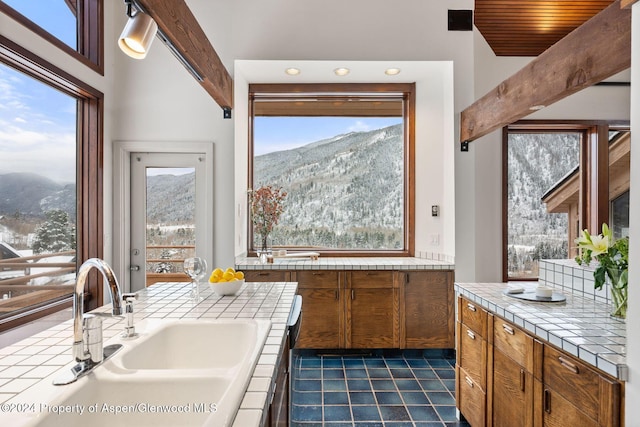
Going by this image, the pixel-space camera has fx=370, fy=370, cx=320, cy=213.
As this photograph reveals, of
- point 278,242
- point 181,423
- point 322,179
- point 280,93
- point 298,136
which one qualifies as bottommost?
point 181,423

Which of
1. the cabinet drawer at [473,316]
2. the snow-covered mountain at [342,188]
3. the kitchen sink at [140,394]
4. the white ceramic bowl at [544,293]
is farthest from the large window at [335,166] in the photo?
the kitchen sink at [140,394]

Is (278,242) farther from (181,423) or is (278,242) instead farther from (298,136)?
(181,423)

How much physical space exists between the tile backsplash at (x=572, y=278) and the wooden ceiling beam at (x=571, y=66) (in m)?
0.98

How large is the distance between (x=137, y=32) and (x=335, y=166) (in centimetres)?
273

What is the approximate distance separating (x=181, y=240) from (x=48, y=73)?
168 cm

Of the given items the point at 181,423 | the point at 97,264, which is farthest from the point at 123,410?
the point at 97,264

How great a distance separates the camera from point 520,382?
173 cm

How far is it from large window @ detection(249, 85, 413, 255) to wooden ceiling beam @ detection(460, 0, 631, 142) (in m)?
1.46

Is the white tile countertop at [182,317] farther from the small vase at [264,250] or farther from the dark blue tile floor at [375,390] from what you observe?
the small vase at [264,250]

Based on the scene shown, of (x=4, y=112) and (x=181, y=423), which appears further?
(x=4, y=112)

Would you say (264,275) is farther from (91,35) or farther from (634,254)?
(634,254)

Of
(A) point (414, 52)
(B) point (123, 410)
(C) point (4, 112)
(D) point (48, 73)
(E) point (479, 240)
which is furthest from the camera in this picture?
(E) point (479, 240)

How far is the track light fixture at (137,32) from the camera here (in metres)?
1.56

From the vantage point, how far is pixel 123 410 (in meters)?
0.94
